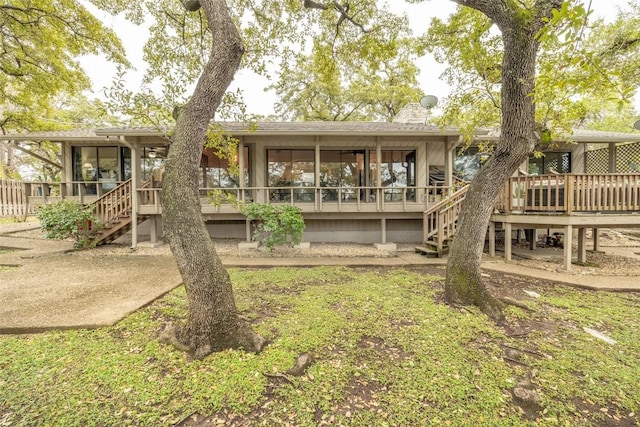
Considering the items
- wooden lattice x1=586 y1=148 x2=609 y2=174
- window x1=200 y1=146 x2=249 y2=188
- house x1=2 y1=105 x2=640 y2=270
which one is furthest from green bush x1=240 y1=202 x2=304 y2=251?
wooden lattice x1=586 y1=148 x2=609 y2=174

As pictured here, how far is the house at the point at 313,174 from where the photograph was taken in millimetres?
8750

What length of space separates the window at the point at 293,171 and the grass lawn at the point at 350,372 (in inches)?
243

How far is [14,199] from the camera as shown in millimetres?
9703

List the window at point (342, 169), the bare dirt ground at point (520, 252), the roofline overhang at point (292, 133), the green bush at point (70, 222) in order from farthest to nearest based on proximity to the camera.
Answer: the window at point (342, 169) → the roofline overhang at point (292, 133) → the green bush at point (70, 222) → the bare dirt ground at point (520, 252)

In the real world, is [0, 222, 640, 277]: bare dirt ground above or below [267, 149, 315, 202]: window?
below

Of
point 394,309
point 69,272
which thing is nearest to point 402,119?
point 394,309

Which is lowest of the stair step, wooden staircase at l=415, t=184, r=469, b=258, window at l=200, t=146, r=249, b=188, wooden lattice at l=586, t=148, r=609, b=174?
the stair step

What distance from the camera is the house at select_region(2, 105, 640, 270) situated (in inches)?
344

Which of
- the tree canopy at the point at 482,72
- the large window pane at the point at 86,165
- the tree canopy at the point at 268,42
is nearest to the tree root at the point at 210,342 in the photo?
the tree canopy at the point at 268,42

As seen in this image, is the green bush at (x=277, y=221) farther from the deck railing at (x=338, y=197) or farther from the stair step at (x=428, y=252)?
the stair step at (x=428, y=252)

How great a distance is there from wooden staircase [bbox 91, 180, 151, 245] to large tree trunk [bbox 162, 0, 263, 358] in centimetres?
731

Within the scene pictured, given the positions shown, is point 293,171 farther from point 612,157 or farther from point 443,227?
point 612,157

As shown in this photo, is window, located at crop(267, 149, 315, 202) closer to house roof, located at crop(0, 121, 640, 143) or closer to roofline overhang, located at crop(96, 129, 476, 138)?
house roof, located at crop(0, 121, 640, 143)

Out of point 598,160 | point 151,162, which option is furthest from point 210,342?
point 598,160
